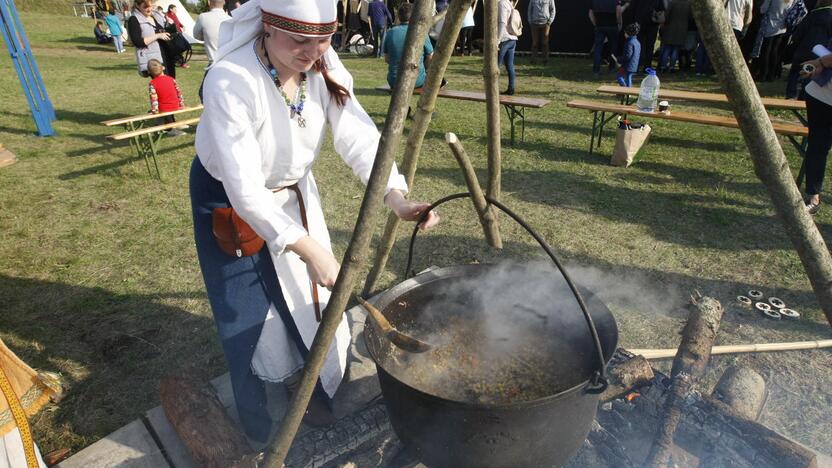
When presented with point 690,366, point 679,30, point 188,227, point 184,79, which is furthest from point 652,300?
point 184,79

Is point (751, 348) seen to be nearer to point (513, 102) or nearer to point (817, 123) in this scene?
point (817, 123)

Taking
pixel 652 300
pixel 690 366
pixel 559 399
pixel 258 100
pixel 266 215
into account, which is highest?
pixel 258 100

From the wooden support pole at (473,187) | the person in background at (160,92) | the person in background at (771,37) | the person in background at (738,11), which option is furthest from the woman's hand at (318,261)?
the person in background at (771,37)

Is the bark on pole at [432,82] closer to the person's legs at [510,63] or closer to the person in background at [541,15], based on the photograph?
the person's legs at [510,63]

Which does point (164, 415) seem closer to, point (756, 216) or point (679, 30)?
point (756, 216)

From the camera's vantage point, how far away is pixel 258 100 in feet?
5.91

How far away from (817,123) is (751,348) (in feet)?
9.33

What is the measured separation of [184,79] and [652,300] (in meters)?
13.3

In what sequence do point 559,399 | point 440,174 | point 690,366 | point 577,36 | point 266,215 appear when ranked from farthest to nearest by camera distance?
point 577,36
point 440,174
point 690,366
point 266,215
point 559,399

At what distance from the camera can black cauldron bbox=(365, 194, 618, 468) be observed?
5.29 feet

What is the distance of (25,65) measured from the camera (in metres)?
8.00

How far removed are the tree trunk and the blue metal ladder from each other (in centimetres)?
828

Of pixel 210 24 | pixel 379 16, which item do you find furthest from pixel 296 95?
pixel 379 16

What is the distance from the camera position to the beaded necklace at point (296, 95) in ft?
6.10
